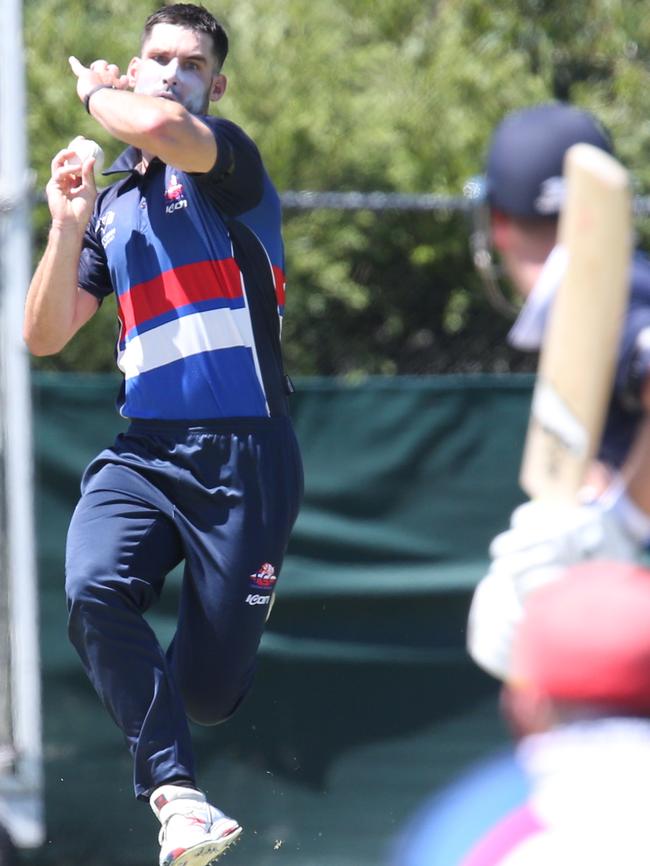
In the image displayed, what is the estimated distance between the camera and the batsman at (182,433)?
4180 mm

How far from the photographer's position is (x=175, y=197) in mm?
4324

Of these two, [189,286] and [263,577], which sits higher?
[189,286]

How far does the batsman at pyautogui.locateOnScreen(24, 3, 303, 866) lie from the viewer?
418cm

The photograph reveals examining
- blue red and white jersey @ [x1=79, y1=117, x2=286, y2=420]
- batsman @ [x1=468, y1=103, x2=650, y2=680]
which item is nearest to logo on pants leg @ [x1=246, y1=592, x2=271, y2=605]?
blue red and white jersey @ [x1=79, y1=117, x2=286, y2=420]

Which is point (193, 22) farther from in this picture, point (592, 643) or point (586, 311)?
point (592, 643)

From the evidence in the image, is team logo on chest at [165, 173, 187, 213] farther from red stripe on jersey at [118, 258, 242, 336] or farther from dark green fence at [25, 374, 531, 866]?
dark green fence at [25, 374, 531, 866]

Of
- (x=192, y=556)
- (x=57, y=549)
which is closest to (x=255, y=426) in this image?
(x=192, y=556)

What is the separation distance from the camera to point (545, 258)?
2.74 meters

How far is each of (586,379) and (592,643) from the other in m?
0.44

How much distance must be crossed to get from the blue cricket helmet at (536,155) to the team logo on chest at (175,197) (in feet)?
5.70

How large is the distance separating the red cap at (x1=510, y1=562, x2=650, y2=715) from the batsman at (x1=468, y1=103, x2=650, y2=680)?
0.32 ft

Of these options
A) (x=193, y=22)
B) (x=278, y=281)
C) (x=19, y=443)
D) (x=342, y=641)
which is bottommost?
(x=342, y=641)

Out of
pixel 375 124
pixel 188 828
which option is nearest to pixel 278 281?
pixel 188 828

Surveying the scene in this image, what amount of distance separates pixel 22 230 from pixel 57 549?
1304 millimetres
